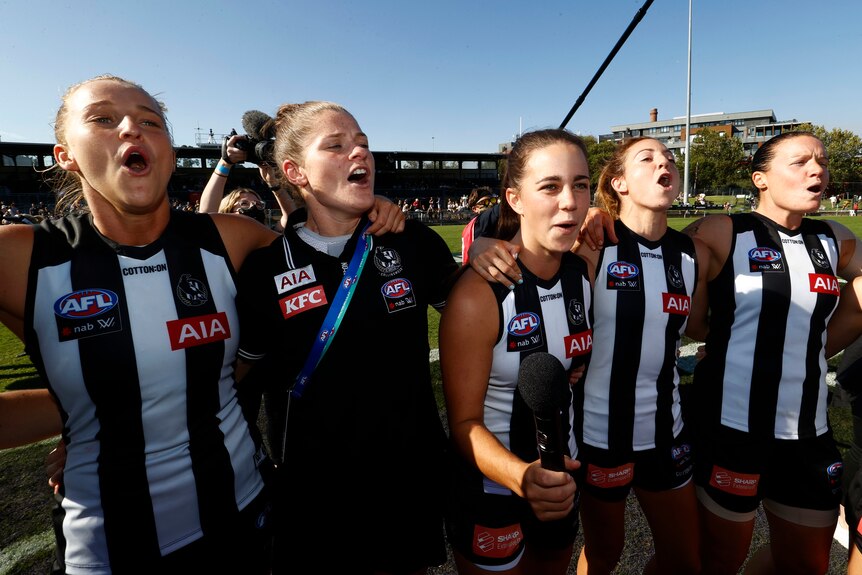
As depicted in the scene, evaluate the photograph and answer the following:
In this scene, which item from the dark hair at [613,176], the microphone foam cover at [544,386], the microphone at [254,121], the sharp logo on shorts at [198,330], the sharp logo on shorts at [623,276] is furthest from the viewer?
the microphone at [254,121]

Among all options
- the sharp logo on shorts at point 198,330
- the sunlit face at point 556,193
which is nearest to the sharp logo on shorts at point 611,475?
the sunlit face at point 556,193

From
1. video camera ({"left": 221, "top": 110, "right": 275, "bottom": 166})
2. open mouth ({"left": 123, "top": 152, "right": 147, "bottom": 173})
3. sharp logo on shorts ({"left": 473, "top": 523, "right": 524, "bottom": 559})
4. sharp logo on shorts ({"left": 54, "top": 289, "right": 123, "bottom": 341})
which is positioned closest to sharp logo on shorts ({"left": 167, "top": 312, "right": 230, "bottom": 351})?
sharp logo on shorts ({"left": 54, "top": 289, "right": 123, "bottom": 341})

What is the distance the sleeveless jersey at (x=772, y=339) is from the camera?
2.41 meters

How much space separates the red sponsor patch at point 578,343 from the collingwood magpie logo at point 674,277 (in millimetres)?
639

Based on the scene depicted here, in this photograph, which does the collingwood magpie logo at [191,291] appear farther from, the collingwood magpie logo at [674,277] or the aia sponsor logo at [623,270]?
the collingwood magpie logo at [674,277]

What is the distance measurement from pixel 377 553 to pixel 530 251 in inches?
59.3

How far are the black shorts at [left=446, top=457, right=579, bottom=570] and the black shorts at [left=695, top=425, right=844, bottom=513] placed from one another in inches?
37.7

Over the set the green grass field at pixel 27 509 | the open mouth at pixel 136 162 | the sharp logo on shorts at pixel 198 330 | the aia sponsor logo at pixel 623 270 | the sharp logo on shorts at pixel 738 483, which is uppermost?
the open mouth at pixel 136 162

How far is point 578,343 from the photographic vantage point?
2123 millimetres

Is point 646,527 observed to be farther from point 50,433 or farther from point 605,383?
point 50,433

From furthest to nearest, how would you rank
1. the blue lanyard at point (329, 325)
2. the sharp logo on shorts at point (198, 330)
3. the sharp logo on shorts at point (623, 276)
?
1. the sharp logo on shorts at point (623, 276)
2. the blue lanyard at point (329, 325)
3. the sharp logo on shorts at point (198, 330)

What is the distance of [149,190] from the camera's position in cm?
166

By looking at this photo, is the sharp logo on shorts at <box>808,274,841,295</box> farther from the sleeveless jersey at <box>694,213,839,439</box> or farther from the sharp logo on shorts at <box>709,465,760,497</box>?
the sharp logo on shorts at <box>709,465,760,497</box>

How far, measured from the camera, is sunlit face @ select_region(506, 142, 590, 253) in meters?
1.98
